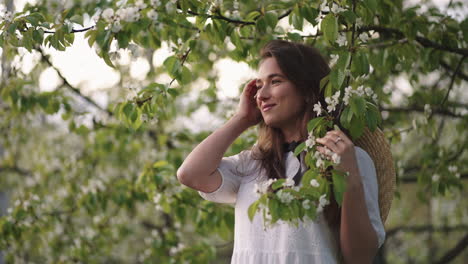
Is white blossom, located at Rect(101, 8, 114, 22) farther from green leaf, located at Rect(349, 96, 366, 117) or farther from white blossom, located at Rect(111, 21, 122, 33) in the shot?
green leaf, located at Rect(349, 96, 366, 117)

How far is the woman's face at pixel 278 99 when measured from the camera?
1.93 meters

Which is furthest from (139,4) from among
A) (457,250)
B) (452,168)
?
(457,250)

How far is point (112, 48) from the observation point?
1868mm

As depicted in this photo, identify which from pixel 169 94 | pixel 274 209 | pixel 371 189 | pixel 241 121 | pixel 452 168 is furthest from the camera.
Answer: pixel 452 168

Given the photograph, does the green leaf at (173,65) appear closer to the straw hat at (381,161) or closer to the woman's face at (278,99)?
the woman's face at (278,99)

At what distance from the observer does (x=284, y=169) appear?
6.44ft

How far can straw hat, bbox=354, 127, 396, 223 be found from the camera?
1.89 m

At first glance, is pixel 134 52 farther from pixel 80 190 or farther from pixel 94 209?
pixel 80 190

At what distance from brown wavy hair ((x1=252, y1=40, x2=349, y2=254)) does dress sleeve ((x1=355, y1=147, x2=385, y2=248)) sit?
25 centimetres

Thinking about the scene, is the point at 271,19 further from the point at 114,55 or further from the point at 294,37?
the point at 114,55

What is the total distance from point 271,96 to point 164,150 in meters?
2.69

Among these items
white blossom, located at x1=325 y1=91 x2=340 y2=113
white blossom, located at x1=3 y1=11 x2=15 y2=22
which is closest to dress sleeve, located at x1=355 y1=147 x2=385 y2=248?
white blossom, located at x1=325 y1=91 x2=340 y2=113

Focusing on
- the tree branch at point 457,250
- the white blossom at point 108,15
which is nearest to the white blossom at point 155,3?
the white blossom at point 108,15

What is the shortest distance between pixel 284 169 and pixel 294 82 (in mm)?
297
